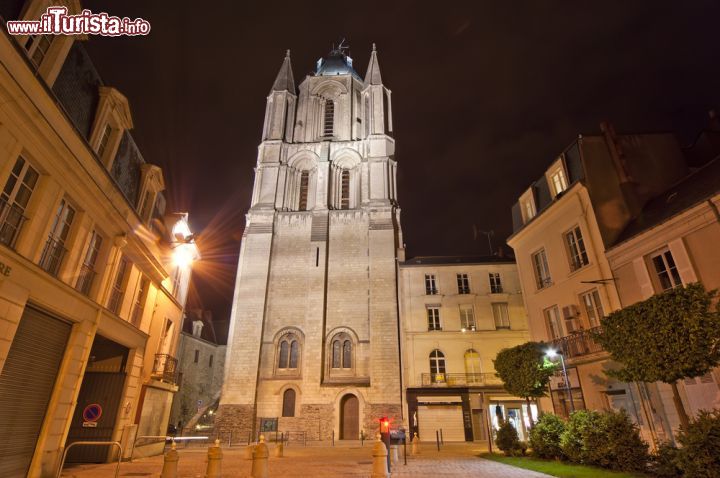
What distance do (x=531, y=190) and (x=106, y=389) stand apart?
60.5 ft

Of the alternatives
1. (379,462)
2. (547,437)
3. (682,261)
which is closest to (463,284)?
(547,437)

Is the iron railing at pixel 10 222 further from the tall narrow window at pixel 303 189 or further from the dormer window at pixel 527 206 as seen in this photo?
the tall narrow window at pixel 303 189

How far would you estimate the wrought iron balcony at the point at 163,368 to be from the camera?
1361 cm

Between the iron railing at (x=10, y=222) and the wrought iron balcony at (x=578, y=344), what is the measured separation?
1548cm

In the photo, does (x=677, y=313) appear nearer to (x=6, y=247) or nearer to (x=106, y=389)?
(x=6, y=247)

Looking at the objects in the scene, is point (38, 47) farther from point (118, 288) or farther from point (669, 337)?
point (669, 337)

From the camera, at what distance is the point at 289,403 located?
24500mm

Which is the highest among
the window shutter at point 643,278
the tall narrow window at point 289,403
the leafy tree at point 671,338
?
the window shutter at point 643,278

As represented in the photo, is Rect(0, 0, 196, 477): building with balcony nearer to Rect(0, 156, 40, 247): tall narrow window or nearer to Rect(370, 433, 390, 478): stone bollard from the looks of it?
Rect(0, 156, 40, 247): tall narrow window

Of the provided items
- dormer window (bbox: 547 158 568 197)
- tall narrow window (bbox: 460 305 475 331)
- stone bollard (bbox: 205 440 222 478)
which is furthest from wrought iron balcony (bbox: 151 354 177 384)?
dormer window (bbox: 547 158 568 197)

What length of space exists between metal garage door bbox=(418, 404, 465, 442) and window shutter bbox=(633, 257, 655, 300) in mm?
14010

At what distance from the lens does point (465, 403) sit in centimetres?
2255

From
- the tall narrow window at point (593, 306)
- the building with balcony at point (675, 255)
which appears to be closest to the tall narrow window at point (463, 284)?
the tall narrow window at point (593, 306)

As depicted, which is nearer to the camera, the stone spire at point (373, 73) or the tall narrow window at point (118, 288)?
the tall narrow window at point (118, 288)
